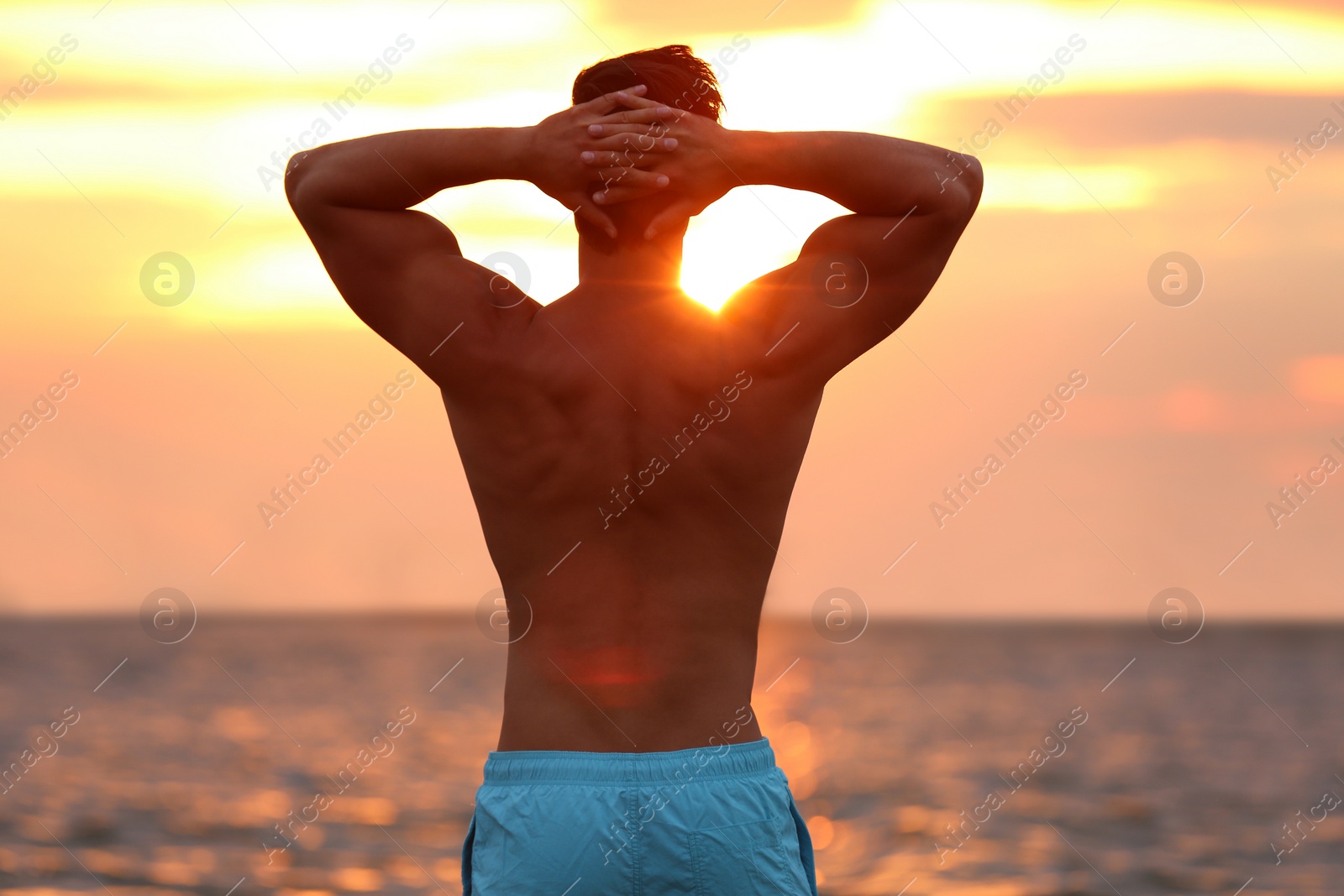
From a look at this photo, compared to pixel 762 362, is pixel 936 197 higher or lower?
higher

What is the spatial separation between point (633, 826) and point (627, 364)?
3.19ft

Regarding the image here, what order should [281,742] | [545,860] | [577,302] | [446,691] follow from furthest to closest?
[446,691], [281,742], [577,302], [545,860]

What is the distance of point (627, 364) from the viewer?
2.65 metres

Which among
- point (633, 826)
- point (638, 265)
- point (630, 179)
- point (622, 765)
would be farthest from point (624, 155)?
point (633, 826)

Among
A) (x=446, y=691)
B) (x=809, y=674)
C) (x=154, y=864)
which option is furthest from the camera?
(x=809, y=674)

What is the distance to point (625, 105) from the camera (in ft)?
8.61

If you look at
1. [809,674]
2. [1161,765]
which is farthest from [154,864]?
[809,674]

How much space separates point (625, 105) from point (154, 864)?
47.3 feet

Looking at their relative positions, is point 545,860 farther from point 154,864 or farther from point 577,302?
point 154,864

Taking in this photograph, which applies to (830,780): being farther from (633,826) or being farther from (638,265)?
(638,265)

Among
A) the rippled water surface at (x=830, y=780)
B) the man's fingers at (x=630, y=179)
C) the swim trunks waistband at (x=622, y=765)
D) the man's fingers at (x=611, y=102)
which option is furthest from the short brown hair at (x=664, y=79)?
the rippled water surface at (x=830, y=780)

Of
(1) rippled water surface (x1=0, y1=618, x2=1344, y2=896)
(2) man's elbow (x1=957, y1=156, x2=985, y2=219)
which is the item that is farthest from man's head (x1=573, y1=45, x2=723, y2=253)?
(1) rippled water surface (x1=0, y1=618, x2=1344, y2=896)

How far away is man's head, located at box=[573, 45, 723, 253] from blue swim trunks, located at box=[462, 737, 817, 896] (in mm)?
1137

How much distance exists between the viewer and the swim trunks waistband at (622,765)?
2590 millimetres
